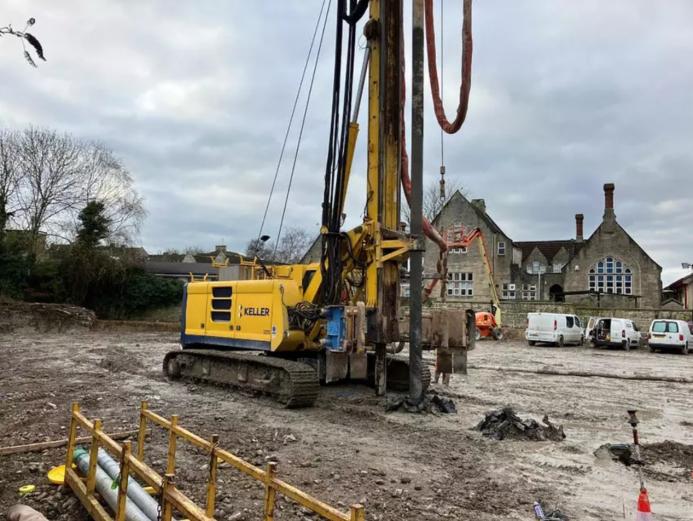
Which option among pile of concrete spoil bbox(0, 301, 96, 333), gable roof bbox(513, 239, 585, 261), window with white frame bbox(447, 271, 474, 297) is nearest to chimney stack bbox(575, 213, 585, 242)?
gable roof bbox(513, 239, 585, 261)

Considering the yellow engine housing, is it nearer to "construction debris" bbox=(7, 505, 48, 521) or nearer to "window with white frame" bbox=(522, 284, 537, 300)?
"construction debris" bbox=(7, 505, 48, 521)

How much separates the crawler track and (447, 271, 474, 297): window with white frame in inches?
1524

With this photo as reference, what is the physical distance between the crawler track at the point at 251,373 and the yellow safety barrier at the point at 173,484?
380 centimetres

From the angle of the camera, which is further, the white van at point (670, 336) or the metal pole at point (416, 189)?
the white van at point (670, 336)

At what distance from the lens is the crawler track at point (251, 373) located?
8.95 m

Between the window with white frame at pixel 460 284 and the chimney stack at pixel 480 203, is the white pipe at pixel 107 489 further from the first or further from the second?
the chimney stack at pixel 480 203

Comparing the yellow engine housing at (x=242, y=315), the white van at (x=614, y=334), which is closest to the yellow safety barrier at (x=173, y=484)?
the yellow engine housing at (x=242, y=315)

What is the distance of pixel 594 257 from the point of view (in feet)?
154

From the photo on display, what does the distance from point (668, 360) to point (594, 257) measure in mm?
26450

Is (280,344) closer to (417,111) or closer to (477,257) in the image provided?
(417,111)

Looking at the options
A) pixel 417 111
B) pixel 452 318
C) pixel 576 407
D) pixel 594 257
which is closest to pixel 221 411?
pixel 452 318

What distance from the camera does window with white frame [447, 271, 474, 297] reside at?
1912 inches

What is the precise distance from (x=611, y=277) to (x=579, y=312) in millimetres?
15061

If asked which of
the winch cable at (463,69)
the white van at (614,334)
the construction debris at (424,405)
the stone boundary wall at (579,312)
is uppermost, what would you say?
the winch cable at (463,69)
